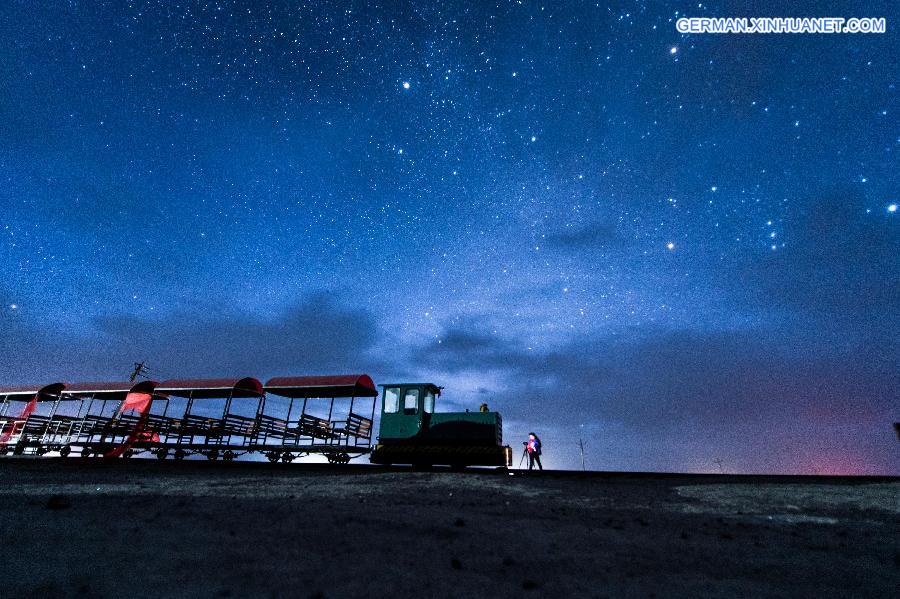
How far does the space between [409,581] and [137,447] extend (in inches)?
921

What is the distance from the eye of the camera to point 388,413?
1762cm

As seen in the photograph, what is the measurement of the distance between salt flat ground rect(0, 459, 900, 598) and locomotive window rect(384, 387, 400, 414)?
10.4m

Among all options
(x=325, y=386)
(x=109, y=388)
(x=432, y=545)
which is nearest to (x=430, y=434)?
(x=325, y=386)

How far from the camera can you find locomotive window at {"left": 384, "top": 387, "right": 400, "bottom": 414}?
17.6m

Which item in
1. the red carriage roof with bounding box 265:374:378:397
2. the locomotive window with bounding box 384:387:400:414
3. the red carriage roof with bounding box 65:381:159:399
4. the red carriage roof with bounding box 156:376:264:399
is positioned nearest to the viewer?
the locomotive window with bounding box 384:387:400:414

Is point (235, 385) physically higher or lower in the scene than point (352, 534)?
higher

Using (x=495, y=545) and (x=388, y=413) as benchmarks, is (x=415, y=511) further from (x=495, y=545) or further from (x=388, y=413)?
(x=388, y=413)

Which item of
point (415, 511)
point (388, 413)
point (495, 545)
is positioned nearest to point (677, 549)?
point (495, 545)

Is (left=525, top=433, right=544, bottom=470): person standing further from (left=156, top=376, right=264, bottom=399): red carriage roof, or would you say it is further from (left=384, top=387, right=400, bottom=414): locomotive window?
(left=156, top=376, right=264, bottom=399): red carriage roof

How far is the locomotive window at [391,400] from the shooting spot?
57.9 feet

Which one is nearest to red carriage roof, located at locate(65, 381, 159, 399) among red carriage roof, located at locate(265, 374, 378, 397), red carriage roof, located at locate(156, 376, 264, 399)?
red carriage roof, located at locate(156, 376, 264, 399)

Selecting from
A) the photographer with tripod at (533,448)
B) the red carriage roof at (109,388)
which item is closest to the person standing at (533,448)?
the photographer with tripod at (533,448)

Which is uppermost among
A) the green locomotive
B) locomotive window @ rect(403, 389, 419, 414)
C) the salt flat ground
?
locomotive window @ rect(403, 389, 419, 414)

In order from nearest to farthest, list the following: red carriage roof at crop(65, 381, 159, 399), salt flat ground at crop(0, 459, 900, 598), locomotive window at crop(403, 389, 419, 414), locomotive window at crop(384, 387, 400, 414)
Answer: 1. salt flat ground at crop(0, 459, 900, 598)
2. locomotive window at crop(403, 389, 419, 414)
3. locomotive window at crop(384, 387, 400, 414)
4. red carriage roof at crop(65, 381, 159, 399)
